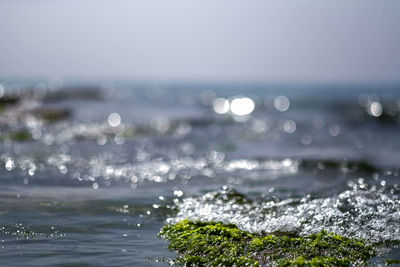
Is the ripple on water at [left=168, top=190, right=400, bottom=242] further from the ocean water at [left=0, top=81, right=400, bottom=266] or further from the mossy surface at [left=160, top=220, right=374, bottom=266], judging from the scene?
the mossy surface at [left=160, top=220, right=374, bottom=266]

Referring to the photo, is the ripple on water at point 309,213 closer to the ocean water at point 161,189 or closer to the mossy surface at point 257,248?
the ocean water at point 161,189

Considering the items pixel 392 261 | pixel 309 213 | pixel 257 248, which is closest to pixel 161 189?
pixel 309 213

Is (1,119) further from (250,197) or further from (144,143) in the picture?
(250,197)

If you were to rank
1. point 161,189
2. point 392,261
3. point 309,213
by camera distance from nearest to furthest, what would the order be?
point 392,261 < point 309,213 < point 161,189

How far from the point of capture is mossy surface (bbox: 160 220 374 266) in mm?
6227

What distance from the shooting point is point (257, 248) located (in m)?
6.69

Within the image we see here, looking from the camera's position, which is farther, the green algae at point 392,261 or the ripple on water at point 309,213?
the ripple on water at point 309,213

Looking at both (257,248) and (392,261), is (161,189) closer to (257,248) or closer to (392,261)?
(257,248)

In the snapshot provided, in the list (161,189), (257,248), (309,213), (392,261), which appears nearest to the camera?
(392,261)

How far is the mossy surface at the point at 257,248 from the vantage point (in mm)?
6227

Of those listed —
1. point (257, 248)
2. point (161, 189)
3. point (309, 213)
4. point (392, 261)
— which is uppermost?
point (161, 189)

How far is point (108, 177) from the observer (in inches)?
487

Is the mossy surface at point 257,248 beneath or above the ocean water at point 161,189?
beneath

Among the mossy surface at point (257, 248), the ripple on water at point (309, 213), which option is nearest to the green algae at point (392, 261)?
the mossy surface at point (257, 248)
